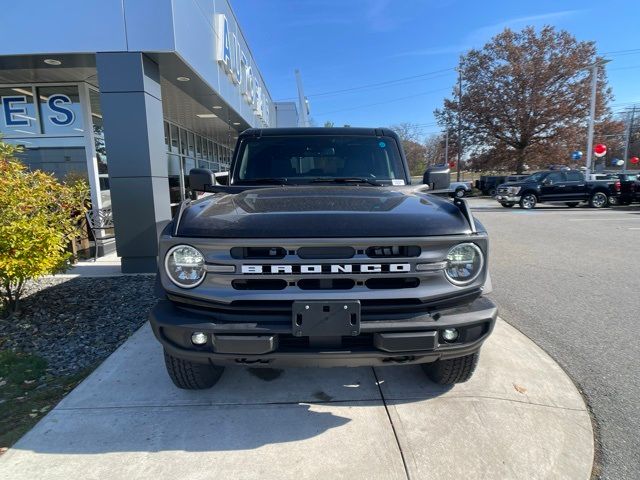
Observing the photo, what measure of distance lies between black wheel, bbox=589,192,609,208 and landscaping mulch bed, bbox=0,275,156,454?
2100 cm

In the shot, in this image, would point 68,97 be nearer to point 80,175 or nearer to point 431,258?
point 80,175

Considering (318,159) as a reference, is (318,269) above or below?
below

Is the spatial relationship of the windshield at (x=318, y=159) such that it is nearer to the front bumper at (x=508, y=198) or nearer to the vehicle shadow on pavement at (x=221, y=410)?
the vehicle shadow on pavement at (x=221, y=410)

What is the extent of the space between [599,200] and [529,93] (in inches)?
741

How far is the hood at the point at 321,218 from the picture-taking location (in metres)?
2.17

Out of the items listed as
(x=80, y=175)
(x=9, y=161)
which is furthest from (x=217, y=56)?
(x=9, y=161)

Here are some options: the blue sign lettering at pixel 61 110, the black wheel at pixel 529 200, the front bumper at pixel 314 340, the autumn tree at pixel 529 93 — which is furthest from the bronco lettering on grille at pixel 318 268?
the autumn tree at pixel 529 93

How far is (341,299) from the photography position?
2.09 metres

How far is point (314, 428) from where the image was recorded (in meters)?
2.46

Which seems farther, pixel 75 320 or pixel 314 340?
pixel 75 320

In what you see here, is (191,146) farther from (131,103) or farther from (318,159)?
(318,159)

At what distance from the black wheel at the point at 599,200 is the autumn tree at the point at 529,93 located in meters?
17.6

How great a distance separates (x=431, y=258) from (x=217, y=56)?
868cm

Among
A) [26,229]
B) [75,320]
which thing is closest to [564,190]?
[75,320]
